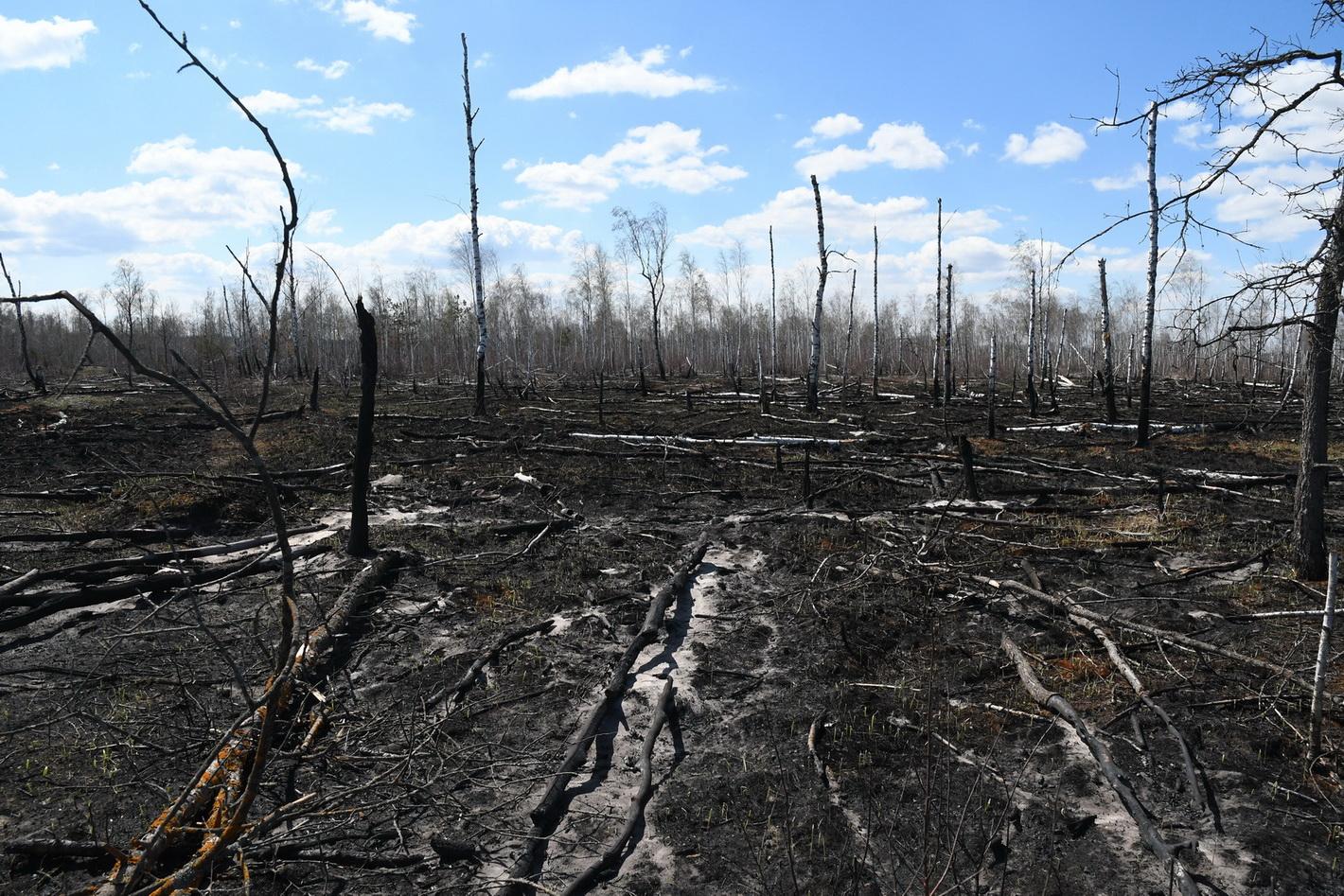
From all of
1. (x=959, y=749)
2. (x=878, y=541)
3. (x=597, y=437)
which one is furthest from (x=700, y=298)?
(x=959, y=749)

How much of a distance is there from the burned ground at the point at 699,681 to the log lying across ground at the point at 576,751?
5 centimetres

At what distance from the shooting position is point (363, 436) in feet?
25.9

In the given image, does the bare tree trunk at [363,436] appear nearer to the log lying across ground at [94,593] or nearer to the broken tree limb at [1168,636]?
the log lying across ground at [94,593]

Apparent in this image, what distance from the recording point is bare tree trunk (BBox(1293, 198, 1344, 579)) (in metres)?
5.77

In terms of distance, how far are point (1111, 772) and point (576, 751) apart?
288 cm

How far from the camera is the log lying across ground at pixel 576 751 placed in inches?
141

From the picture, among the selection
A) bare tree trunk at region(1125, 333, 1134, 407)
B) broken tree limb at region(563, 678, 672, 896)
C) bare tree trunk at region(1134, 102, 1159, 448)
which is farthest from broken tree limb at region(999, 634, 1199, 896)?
A: bare tree trunk at region(1125, 333, 1134, 407)

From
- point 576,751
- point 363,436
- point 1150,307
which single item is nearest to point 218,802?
point 576,751

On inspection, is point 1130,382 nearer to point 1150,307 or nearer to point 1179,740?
point 1150,307

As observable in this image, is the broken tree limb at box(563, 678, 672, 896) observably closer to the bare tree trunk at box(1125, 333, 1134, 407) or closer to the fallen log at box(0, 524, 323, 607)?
the fallen log at box(0, 524, 323, 607)

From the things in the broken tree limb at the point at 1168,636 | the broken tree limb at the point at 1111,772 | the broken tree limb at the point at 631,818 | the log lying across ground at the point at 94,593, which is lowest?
the broken tree limb at the point at 631,818

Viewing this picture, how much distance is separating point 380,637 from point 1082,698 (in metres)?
5.21

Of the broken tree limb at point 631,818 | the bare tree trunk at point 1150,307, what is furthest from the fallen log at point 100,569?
the bare tree trunk at point 1150,307

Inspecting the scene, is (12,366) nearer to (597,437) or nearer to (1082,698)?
(597,437)
